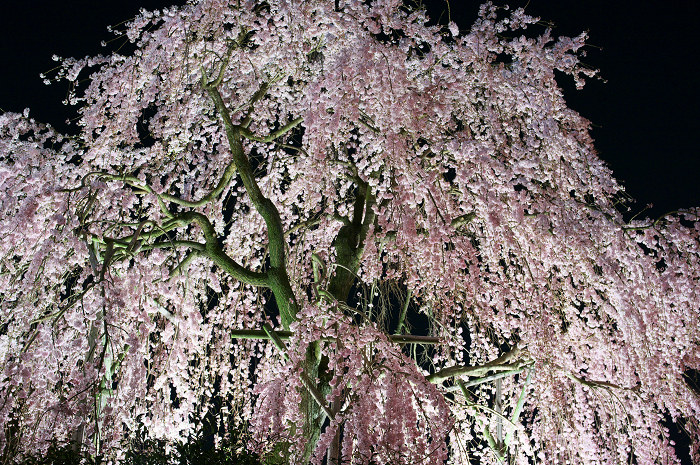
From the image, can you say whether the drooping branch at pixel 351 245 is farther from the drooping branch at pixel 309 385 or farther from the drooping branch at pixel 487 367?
the drooping branch at pixel 487 367

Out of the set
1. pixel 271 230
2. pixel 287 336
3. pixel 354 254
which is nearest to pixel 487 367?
pixel 354 254

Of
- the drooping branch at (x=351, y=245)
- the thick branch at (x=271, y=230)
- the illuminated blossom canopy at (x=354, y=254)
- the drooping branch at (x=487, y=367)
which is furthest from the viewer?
the drooping branch at (x=351, y=245)

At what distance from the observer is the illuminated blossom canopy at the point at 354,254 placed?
385 centimetres

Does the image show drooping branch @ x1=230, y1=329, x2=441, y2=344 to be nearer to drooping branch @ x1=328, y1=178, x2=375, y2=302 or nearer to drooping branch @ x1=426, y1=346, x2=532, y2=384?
drooping branch @ x1=426, y1=346, x2=532, y2=384

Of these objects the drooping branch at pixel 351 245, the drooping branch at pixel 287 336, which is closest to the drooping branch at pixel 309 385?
the drooping branch at pixel 287 336

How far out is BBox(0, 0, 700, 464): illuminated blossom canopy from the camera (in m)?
3.85

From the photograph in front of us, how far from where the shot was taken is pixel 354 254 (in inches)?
231

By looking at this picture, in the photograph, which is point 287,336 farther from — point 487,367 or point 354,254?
point 487,367

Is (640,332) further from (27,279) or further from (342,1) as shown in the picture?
(27,279)

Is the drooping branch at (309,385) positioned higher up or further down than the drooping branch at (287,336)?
further down

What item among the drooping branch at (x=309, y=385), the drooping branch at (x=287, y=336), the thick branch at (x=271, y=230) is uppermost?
the thick branch at (x=271, y=230)

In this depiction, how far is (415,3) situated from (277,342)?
3021mm

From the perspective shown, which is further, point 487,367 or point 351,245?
point 351,245

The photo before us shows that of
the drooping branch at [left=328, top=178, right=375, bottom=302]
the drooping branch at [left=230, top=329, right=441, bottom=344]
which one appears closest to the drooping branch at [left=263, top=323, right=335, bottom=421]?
the drooping branch at [left=230, top=329, right=441, bottom=344]
